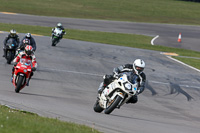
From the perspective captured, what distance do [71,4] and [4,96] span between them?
4883cm

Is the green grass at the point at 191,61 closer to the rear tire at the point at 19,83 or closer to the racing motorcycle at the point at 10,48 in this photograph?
the racing motorcycle at the point at 10,48

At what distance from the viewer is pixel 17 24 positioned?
1606 inches

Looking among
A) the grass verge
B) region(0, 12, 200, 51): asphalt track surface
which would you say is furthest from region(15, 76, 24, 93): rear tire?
region(0, 12, 200, 51): asphalt track surface

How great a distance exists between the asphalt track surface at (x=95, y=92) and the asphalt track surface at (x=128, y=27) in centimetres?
1257

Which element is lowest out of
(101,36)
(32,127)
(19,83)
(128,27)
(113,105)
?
(101,36)

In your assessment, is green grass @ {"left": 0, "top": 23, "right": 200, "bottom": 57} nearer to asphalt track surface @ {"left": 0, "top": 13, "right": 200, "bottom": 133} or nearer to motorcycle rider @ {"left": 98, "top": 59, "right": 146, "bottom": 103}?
asphalt track surface @ {"left": 0, "top": 13, "right": 200, "bottom": 133}

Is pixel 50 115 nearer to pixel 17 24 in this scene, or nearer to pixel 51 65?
pixel 51 65

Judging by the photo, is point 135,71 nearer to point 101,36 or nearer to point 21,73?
point 21,73

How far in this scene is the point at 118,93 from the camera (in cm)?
1128

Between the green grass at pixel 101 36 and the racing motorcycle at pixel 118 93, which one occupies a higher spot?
the racing motorcycle at pixel 118 93

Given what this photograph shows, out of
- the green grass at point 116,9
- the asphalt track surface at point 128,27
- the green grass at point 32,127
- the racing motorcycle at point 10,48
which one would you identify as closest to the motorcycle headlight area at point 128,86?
the green grass at point 32,127

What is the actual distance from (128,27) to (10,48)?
2626 centimetres

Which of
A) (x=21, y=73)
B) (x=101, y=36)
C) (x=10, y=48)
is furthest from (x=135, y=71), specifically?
(x=101, y=36)

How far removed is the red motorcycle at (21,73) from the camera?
14102 millimetres
